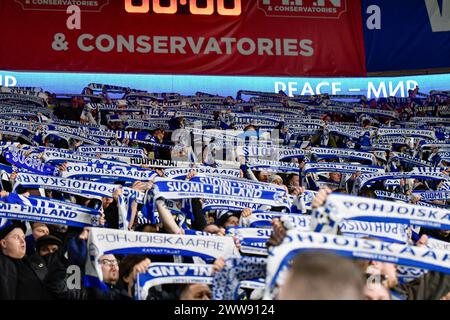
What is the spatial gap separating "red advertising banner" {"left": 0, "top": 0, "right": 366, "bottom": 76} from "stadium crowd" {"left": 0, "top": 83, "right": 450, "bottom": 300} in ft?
8.39

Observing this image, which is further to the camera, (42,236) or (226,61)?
(226,61)

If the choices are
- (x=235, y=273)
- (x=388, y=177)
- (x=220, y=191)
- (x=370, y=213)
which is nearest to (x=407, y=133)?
(x=388, y=177)

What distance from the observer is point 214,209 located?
10133mm

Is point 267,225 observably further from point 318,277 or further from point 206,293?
point 318,277

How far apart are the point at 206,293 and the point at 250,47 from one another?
62.0 feet

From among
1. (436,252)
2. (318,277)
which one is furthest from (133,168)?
(318,277)

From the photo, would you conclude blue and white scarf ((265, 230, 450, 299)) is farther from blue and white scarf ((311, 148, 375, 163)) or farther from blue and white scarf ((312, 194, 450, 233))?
blue and white scarf ((311, 148, 375, 163))

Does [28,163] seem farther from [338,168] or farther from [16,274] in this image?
[16,274]

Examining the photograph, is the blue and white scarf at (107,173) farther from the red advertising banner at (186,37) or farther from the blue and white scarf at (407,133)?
the red advertising banner at (186,37)

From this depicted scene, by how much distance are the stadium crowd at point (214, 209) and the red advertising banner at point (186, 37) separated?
2557 millimetres

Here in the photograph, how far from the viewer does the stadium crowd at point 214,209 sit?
17.6 feet

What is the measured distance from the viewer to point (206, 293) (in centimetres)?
644

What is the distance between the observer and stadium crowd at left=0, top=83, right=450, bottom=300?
5371 mm

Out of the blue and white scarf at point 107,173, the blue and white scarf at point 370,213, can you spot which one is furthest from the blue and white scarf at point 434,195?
the blue and white scarf at point 370,213
